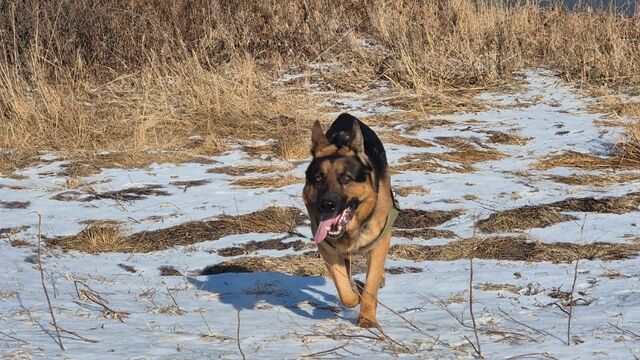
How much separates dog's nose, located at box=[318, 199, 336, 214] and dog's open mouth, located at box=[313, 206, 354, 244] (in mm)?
54

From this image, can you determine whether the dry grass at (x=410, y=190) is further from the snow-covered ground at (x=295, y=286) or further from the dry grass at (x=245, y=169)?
the dry grass at (x=245, y=169)

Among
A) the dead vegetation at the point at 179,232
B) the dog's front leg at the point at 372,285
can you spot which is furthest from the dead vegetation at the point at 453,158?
the dog's front leg at the point at 372,285

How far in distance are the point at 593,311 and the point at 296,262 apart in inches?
90.3

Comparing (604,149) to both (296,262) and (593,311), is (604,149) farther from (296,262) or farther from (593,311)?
(593,311)

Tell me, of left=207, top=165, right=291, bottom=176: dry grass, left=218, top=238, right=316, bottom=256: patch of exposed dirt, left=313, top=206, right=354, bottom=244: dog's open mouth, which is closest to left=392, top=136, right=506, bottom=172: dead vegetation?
left=207, top=165, right=291, bottom=176: dry grass

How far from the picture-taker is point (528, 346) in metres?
3.62

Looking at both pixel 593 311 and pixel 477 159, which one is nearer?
pixel 593 311

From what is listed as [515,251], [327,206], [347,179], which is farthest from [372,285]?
[515,251]

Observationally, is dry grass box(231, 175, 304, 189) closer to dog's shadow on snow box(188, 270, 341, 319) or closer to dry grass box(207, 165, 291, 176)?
dry grass box(207, 165, 291, 176)

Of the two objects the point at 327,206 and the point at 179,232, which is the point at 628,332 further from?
the point at 179,232

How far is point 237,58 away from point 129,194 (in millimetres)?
4671

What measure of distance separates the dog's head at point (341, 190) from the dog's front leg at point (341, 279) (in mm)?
128

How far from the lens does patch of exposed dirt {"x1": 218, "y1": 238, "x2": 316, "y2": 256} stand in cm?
643

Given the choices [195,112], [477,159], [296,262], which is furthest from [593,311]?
[195,112]
